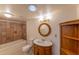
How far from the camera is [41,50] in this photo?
126cm

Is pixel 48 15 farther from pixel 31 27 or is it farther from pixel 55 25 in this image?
pixel 31 27

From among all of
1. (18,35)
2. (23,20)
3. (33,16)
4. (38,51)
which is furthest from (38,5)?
(38,51)

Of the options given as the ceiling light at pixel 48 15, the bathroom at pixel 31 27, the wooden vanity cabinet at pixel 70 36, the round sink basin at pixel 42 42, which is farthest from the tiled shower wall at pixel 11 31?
the wooden vanity cabinet at pixel 70 36

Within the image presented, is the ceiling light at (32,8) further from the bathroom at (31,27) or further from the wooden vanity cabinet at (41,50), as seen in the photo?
the wooden vanity cabinet at (41,50)

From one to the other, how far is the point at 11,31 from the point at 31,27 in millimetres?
265

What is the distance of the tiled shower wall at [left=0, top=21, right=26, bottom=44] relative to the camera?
1.19 m

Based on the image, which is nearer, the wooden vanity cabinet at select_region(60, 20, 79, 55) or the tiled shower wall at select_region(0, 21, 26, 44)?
the tiled shower wall at select_region(0, 21, 26, 44)

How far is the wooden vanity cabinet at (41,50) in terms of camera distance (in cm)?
121

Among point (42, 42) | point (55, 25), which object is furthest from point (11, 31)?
point (55, 25)

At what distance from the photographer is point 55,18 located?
1271 mm

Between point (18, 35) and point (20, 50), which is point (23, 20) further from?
point (20, 50)

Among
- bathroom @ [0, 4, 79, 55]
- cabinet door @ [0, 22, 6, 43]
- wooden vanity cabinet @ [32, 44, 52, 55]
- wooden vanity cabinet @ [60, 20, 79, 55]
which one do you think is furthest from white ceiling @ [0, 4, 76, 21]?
wooden vanity cabinet @ [32, 44, 52, 55]

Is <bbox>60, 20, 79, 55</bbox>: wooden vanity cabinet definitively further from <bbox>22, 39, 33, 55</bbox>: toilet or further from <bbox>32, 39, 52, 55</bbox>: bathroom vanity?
<bbox>22, 39, 33, 55</bbox>: toilet
